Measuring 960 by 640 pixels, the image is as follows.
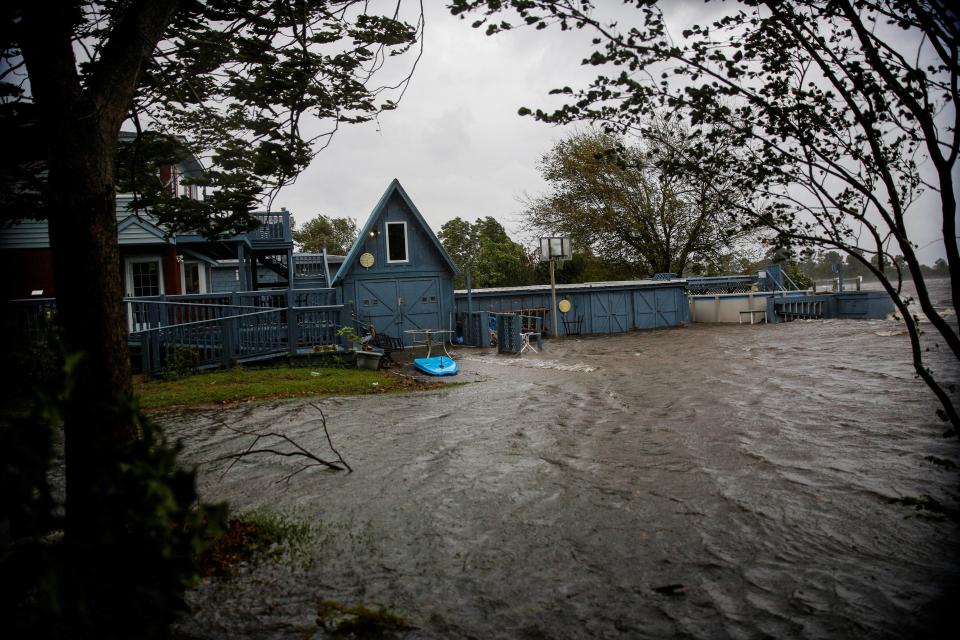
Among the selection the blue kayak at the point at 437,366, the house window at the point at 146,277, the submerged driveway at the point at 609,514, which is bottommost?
the submerged driveway at the point at 609,514

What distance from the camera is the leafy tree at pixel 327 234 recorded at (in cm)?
5819

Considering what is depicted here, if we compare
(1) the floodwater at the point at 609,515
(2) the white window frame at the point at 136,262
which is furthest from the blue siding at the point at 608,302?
(1) the floodwater at the point at 609,515

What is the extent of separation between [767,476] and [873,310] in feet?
97.2

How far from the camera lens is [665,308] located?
108 feet

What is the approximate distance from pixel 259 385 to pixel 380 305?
39.1 ft

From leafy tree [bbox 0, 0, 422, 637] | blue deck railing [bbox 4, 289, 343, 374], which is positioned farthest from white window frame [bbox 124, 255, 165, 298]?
leafy tree [bbox 0, 0, 422, 637]

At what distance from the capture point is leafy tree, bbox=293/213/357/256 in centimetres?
5819

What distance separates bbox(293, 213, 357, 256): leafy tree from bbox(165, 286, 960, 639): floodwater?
48.4 m

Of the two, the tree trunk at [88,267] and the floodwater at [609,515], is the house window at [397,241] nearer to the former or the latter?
the floodwater at [609,515]

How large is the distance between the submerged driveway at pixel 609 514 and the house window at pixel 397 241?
Answer: 46.4 ft

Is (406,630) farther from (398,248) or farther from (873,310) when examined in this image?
(873,310)

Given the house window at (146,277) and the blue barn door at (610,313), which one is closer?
the house window at (146,277)

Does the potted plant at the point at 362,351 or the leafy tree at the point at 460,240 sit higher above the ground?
the leafy tree at the point at 460,240

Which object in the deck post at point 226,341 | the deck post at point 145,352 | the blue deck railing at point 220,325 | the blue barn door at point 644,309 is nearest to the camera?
A: the deck post at point 145,352
